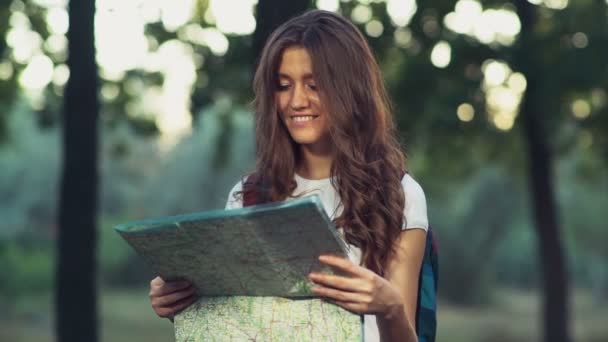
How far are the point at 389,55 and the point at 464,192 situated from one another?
17457 mm

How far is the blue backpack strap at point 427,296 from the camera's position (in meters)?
2.75

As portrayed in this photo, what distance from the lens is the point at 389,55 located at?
43.3 ft

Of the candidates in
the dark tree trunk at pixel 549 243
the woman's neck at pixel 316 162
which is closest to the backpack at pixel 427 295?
the woman's neck at pixel 316 162

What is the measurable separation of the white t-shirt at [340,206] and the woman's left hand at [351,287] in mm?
318

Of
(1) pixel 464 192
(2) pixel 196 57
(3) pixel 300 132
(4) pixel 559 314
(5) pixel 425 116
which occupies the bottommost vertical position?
(3) pixel 300 132

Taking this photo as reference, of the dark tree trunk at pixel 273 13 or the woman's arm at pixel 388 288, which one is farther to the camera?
the dark tree trunk at pixel 273 13

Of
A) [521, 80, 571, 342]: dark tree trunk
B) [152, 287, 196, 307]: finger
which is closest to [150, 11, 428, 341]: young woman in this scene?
[152, 287, 196, 307]: finger

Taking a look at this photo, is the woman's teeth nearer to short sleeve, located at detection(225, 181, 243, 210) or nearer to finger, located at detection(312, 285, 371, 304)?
short sleeve, located at detection(225, 181, 243, 210)

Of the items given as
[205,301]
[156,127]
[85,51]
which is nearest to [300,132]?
[205,301]

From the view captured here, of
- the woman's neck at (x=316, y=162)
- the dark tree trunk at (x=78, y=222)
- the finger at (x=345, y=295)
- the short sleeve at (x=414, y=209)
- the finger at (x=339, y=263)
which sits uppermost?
the dark tree trunk at (x=78, y=222)

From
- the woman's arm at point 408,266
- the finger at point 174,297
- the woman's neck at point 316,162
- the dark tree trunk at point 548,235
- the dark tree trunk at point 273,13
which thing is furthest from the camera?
the dark tree trunk at point 548,235

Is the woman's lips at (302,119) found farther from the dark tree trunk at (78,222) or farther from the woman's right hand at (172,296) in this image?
the dark tree trunk at (78,222)

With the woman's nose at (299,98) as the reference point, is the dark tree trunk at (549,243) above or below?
above

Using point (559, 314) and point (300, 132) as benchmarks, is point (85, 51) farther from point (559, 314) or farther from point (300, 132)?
point (559, 314)
